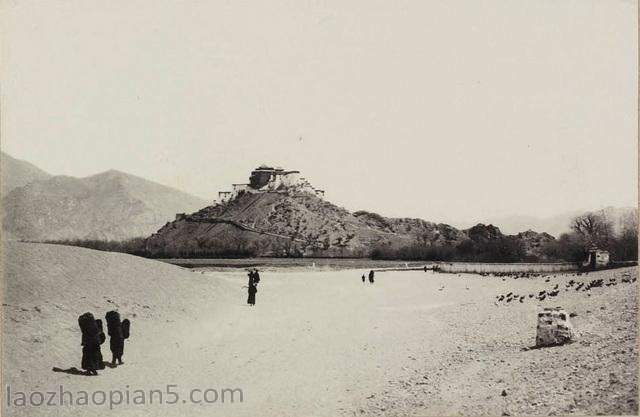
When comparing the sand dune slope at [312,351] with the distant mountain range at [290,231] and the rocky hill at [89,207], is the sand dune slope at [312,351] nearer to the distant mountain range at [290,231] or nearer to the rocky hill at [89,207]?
the rocky hill at [89,207]

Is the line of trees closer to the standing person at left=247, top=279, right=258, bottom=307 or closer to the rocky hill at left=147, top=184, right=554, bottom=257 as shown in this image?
the rocky hill at left=147, top=184, right=554, bottom=257

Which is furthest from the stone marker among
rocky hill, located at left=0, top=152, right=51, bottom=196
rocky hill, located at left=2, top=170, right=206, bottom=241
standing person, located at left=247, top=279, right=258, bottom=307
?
rocky hill, located at left=0, top=152, right=51, bottom=196

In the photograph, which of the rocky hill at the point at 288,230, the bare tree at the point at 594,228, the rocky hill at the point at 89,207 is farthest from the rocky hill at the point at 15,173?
the rocky hill at the point at 288,230

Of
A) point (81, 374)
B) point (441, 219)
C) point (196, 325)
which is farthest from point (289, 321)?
point (441, 219)

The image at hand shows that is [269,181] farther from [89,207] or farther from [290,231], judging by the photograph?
[290,231]

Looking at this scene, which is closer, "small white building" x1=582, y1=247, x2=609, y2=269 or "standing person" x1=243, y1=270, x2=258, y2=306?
"small white building" x1=582, y1=247, x2=609, y2=269

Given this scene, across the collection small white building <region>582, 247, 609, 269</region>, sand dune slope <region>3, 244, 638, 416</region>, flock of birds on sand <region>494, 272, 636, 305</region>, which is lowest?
sand dune slope <region>3, 244, 638, 416</region>

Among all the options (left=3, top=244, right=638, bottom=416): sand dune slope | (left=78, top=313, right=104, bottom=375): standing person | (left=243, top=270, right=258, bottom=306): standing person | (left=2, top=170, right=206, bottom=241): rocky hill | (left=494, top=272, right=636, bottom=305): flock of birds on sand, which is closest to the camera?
(left=78, top=313, right=104, bottom=375): standing person
